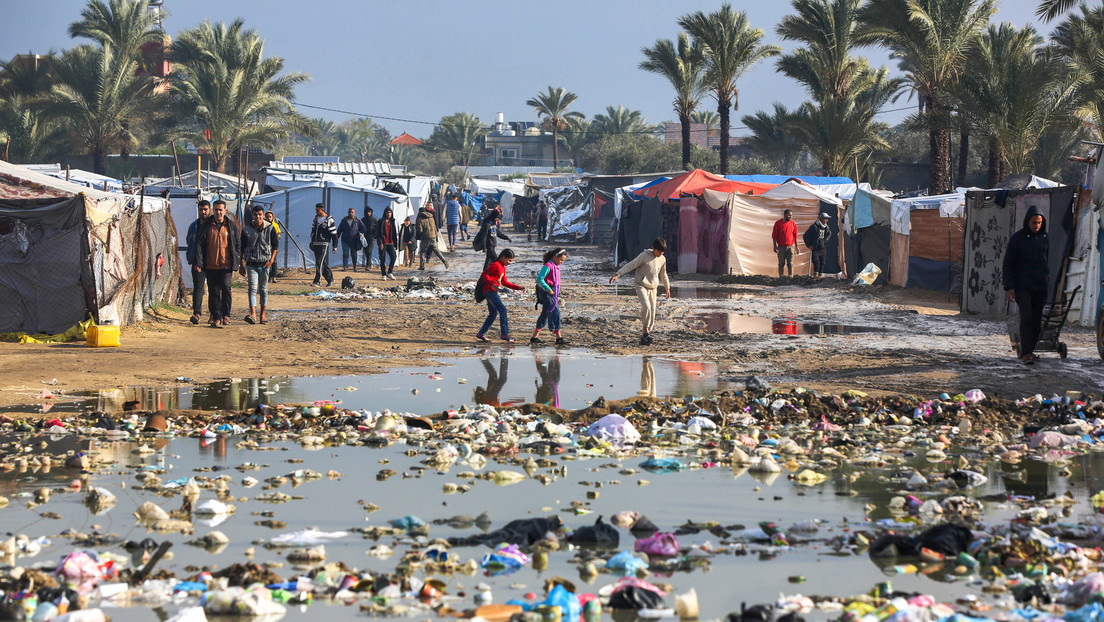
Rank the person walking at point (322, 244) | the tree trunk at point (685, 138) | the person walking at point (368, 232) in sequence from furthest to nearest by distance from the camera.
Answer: the tree trunk at point (685, 138) → the person walking at point (368, 232) → the person walking at point (322, 244)

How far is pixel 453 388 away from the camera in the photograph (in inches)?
440

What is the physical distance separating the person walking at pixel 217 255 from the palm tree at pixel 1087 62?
20.2m

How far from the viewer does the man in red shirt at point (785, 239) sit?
2620 cm

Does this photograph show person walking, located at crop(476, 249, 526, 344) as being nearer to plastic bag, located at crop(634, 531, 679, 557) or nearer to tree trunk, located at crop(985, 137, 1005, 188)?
plastic bag, located at crop(634, 531, 679, 557)

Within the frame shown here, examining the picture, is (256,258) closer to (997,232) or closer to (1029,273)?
(1029,273)

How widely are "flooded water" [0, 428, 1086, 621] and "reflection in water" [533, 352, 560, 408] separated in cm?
218

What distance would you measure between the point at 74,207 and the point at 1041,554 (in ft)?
41.0

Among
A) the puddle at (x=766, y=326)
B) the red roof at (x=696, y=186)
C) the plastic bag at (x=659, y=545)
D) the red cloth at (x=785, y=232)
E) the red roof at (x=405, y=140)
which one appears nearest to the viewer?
the plastic bag at (x=659, y=545)

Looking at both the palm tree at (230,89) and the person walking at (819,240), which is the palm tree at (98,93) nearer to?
the palm tree at (230,89)

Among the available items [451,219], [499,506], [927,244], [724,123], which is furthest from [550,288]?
[724,123]

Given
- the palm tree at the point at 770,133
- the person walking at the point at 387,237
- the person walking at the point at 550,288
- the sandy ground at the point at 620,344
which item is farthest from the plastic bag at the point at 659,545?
the palm tree at the point at 770,133

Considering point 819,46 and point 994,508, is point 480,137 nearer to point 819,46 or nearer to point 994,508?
point 819,46

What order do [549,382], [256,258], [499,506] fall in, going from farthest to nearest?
[256,258] → [549,382] → [499,506]

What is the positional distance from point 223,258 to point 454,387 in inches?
236
